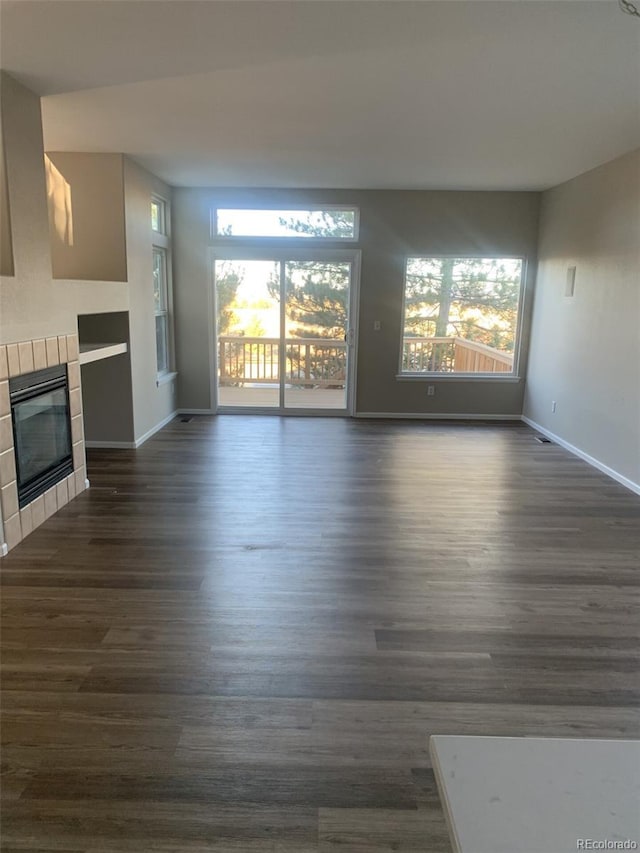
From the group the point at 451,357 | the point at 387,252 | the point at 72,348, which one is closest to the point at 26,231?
the point at 72,348

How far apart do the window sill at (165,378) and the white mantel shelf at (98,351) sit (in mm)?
1045

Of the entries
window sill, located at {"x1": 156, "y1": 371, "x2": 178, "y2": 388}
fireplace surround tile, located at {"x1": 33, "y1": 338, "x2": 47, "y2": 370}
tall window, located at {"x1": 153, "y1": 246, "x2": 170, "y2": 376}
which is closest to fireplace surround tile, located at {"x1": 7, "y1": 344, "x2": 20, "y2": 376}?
fireplace surround tile, located at {"x1": 33, "y1": 338, "x2": 47, "y2": 370}

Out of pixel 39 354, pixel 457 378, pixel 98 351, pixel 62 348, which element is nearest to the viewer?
pixel 39 354

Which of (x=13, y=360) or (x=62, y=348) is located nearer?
(x=13, y=360)

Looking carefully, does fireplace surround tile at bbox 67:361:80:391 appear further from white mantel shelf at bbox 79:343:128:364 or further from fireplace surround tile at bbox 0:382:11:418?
fireplace surround tile at bbox 0:382:11:418

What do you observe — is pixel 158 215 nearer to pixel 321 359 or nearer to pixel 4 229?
pixel 321 359

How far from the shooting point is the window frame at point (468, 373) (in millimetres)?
6641

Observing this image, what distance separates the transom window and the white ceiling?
151cm

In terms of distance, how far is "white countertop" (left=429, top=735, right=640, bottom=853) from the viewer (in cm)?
82

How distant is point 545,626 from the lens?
2.52m

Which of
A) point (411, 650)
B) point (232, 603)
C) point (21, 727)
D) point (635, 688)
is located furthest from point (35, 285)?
point (635, 688)

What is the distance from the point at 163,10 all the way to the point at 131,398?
11.5 feet

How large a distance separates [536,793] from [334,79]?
3.33 metres

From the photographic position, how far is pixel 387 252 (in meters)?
6.61
